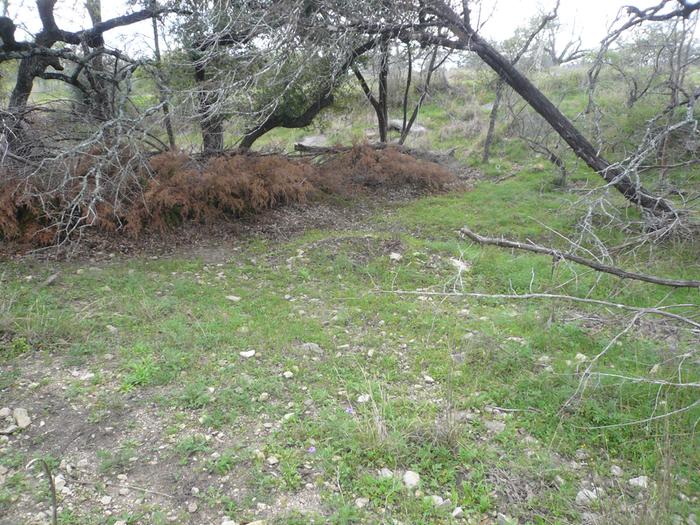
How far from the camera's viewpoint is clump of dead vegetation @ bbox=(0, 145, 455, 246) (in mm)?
5230

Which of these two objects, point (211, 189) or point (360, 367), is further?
point (211, 189)

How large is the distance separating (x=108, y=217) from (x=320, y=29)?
363 centimetres

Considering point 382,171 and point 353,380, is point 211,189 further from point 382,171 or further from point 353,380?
point 353,380

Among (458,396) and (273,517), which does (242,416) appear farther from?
(458,396)

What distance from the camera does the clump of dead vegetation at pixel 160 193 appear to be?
206 inches

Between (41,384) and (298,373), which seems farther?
(298,373)

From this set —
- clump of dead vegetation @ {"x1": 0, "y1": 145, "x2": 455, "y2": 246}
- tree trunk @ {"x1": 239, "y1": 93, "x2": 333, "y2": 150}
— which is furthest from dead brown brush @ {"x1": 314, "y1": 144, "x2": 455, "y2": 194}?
tree trunk @ {"x1": 239, "y1": 93, "x2": 333, "y2": 150}

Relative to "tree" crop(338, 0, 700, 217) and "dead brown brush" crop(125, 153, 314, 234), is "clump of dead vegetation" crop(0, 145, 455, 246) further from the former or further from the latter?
"tree" crop(338, 0, 700, 217)

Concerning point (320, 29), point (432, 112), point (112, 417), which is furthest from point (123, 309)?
point (432, 112)

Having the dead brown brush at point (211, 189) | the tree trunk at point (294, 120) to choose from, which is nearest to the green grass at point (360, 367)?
the dead brown brush at point (211, 189)

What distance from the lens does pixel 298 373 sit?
331 centimetres

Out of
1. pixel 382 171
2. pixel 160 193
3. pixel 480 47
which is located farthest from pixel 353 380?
pixel 382 171

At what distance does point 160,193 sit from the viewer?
234 inches

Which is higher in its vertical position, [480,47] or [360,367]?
[480,47]
